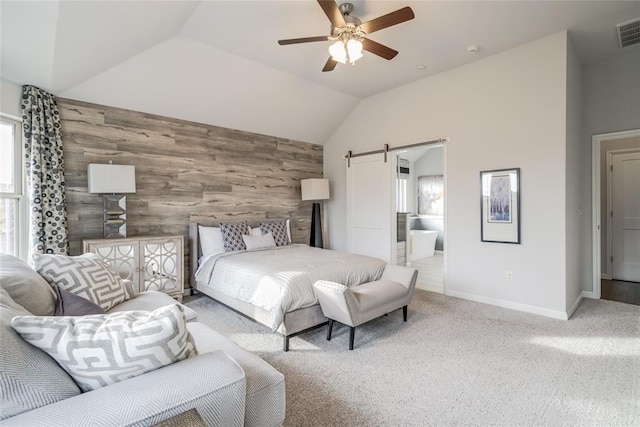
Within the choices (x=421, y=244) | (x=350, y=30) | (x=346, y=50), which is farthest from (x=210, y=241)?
(x=421, y=244)

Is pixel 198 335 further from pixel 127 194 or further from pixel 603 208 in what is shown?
pixel 603 208

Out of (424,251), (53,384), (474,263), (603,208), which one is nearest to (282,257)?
(474,263)

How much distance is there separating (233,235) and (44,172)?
209 cm

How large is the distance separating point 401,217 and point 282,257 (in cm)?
292

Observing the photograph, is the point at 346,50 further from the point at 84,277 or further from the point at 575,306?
the point at 575,306

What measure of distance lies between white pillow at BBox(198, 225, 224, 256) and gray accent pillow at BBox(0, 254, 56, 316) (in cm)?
234

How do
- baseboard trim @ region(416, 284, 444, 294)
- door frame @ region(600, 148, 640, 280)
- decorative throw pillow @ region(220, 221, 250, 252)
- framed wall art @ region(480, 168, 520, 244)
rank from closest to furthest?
framed wall art @ region(480, 168, 520, 244) → decorative throw pillow @ region(220, 221, 250, 252) → baseboard trim @ region(416, 284, 444, 294) → door frame @ region(600, 148, 640, 280)

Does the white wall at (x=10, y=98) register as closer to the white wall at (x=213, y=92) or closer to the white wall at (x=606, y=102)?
the white wall at (x=213, y=92)

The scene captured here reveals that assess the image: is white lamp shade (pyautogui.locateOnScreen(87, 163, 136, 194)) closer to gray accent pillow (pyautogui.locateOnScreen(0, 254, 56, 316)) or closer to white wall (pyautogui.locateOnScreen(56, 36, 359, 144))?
white wall (pyautogui.locateOnScreen(56, 36, 359, 144))

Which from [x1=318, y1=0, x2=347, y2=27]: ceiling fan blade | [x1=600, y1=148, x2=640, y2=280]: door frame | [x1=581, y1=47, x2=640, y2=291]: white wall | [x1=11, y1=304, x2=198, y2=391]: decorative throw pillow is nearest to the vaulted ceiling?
[x1=581, y1=47, x2=640, y2=291]: white wall

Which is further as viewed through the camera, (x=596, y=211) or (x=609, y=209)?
(x=609, y=209)

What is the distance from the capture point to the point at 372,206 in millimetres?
5254

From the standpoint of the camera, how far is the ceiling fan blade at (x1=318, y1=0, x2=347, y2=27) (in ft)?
7.39

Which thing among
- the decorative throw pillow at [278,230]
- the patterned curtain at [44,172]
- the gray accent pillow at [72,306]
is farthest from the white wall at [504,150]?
the patterned curtain at [44,172]
